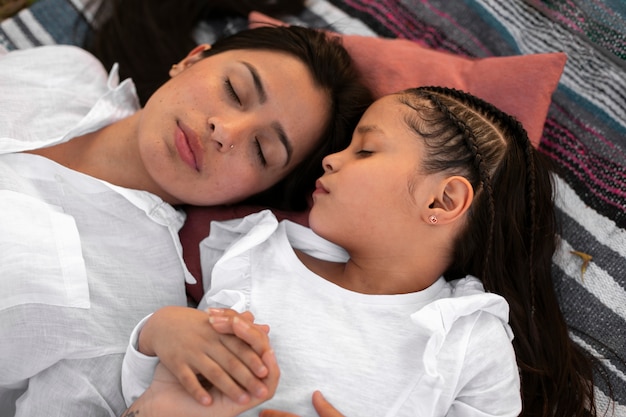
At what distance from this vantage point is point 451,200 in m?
1.62

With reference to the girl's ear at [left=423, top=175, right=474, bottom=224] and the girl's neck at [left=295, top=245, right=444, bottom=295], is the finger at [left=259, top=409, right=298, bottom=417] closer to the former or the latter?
the girl's neck at [left=295, top=245, right=444, bottom=295]

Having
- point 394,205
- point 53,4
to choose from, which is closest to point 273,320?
point 394,205

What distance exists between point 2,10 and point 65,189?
1.17m

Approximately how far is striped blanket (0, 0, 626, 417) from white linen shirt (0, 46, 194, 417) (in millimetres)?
566

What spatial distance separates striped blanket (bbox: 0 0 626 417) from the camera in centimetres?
184

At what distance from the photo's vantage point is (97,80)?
216 centimetres

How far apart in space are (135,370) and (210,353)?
0.24m

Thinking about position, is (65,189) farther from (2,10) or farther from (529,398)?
(529,398)

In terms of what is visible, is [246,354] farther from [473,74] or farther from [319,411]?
[473,74]

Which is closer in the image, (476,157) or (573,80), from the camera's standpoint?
(476,157)

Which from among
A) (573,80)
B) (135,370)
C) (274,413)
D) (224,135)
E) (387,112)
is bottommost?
(135,370)

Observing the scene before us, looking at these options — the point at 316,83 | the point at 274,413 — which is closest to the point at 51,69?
the point at 316,83

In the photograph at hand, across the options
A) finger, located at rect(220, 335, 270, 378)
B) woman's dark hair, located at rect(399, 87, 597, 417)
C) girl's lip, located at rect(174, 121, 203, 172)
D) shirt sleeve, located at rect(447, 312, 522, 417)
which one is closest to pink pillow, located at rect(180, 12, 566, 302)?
woman's dark hair, located at rect(399, 87, 597, 417)

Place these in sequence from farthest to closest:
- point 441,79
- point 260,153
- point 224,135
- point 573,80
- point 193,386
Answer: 1. point 573,80
2. point 441,79
3. point 260,153
4. point 224,135
5. point 193,386
